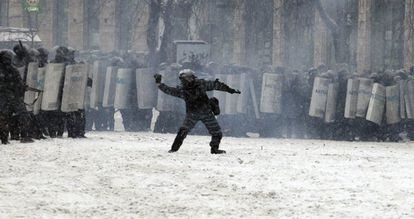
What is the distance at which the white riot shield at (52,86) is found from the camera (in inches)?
597

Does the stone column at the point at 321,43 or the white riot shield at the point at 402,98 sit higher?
the stone column at the point at 321,43

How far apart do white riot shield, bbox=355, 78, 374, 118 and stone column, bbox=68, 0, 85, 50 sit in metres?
25.1

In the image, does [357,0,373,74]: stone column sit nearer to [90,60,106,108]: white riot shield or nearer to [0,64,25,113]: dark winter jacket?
[90,60,106,108]: white riot shield

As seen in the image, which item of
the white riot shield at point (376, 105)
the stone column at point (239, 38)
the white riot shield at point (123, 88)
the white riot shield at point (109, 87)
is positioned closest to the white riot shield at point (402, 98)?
the white riot shield at point (376, 105)

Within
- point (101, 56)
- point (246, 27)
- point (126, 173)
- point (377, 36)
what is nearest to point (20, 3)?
point (246, 27)

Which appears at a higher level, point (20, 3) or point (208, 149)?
point (20, 3)

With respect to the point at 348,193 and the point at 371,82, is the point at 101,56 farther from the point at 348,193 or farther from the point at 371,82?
the point at 348,193

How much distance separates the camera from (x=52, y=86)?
15281mm

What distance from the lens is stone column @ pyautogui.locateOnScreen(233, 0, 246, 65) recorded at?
3550 centimetres

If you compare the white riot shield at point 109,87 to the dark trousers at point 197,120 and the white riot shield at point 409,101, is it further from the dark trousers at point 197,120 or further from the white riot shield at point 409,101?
the dark trousers at point 197,120

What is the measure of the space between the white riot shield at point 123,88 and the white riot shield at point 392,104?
5.41 metres

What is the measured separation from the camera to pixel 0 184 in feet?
29.8

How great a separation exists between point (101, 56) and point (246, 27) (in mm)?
15943

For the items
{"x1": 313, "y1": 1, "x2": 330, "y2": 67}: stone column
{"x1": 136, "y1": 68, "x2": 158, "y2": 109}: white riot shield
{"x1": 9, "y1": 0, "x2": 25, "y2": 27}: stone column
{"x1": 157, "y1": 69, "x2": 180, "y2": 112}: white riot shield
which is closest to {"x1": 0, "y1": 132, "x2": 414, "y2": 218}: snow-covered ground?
{"x1": 157, "y1": 69, "x2": 180, "y2": 112}: white riot shield
